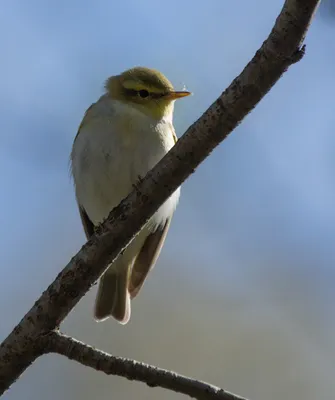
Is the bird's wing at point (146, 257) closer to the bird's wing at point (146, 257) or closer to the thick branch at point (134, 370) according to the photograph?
the bird's wing at point (146, 257)

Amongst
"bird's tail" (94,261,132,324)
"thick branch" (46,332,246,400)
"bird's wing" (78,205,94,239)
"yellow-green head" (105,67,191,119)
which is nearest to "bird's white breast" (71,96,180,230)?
"yellow-green head" (105,67,191,119)

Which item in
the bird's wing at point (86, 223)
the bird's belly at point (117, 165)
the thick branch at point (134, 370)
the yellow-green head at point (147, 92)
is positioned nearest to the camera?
the thick branch at point (134, 370)

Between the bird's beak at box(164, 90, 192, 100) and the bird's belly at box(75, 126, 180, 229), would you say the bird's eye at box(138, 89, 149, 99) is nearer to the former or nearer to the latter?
the bird's beak at box(164, 90, 192, 100)

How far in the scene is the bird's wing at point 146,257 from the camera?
14.1ft

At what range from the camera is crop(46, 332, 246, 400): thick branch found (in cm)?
215

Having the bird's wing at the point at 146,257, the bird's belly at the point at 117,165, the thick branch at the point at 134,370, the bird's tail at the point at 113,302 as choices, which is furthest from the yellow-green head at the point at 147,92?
the thick branch at the point at 134,370

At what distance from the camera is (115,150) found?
3861 millimetres

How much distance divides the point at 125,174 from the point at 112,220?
151 cm

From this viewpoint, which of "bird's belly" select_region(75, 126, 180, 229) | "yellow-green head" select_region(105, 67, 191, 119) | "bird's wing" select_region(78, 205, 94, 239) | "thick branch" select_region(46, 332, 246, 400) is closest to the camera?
"thick branch" select_region(46, 332, 246, 400)

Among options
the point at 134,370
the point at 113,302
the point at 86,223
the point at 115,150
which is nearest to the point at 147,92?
the point at 115,150

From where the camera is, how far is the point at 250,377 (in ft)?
14.8

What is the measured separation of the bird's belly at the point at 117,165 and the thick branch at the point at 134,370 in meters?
1.43

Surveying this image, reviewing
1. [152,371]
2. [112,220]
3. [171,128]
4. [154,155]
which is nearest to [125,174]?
[154,155]

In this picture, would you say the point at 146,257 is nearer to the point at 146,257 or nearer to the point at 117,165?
the point at 146,257
